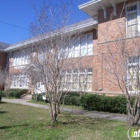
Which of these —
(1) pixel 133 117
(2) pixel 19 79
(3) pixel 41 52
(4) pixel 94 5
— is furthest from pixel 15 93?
(1) pixel 133 117

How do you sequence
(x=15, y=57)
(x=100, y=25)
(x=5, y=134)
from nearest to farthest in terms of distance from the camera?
1. (x=5, y=134)
2. (x=100, y=25)
3. (x=15, y=57)

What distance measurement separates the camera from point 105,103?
35.8 ft

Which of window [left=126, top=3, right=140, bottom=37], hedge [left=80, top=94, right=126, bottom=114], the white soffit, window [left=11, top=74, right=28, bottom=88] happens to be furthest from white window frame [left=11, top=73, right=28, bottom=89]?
window [left=126, top=3, right=140, bottom=37]

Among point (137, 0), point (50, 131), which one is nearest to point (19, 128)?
point (50, 131)

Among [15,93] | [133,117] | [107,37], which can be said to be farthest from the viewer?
[15,93]

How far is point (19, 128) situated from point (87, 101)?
6.13 meters

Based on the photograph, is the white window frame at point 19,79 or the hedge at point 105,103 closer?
the hedge at point 105,103

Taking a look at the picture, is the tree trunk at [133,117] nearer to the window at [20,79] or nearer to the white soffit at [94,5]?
the window at [20,79]

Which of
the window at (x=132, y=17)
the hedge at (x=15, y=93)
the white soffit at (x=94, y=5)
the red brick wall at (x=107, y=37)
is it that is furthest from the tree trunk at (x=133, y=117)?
the hedge at (x=15, y=93)

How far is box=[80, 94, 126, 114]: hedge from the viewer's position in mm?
10137

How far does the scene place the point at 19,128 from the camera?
249 inches

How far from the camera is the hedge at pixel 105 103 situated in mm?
10137

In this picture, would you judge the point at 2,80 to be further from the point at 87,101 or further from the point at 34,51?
the point at 34,51

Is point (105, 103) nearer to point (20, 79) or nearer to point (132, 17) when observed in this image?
point (20, 79)
